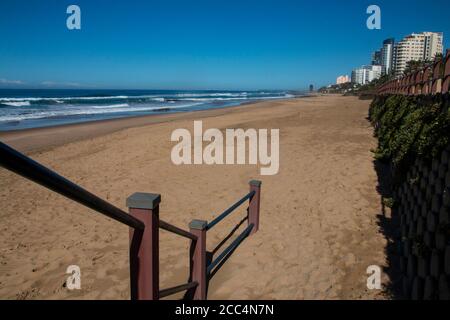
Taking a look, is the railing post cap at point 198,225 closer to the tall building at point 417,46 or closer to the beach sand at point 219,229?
the beach sand at point 219,229

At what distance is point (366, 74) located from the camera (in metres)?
167

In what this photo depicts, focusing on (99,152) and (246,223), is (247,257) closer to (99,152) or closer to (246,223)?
(246,223)

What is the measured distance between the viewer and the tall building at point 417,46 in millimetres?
120562

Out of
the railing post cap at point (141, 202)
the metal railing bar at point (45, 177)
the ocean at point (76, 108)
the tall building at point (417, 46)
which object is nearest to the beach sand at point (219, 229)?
the railing post cap at point (141, 202)

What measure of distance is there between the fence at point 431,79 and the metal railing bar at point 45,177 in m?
4.90

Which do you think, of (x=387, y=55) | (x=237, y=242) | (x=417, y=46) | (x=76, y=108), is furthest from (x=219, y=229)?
(x=387, y=55)

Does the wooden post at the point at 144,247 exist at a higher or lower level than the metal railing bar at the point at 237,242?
higher

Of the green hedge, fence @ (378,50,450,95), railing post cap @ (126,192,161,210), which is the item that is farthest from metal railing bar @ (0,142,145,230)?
fence @ (378,50,450,95)

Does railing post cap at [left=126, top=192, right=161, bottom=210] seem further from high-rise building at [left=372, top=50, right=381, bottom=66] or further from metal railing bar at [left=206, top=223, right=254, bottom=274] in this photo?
high-rise building at [left=372, top=50, right=381, bottom=66]

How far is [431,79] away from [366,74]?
180864 mm

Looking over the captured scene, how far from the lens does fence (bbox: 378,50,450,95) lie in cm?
481

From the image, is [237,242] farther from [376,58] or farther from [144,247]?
[376,58]

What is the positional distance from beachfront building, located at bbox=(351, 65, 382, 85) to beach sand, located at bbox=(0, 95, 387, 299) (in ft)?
532
